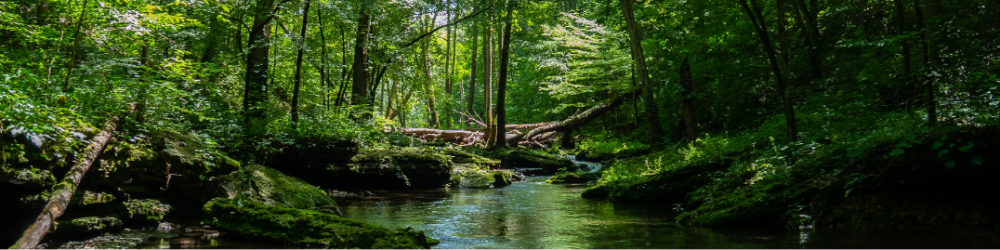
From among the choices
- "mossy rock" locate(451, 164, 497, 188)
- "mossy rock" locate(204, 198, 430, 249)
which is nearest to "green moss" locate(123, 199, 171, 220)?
"mossy rock" locate(204, 198, 430, 249)

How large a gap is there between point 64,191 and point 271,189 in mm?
3067

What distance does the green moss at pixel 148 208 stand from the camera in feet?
21.0

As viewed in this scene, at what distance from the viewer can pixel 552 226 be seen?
7.12 m

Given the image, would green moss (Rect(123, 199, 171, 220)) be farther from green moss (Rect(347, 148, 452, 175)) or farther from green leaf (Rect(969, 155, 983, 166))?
green leaf (Rect(969, 155, 983, 166))

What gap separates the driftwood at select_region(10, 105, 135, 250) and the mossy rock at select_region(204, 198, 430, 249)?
4.08 feet

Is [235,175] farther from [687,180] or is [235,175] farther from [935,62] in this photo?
[935,62]

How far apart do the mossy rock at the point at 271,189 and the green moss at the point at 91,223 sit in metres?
1.33

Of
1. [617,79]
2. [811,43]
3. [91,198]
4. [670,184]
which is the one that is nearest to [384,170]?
[670,184]

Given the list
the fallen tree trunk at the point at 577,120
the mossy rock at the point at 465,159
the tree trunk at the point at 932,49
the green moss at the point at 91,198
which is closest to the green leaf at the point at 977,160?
the tree trunk at the point at 932,49

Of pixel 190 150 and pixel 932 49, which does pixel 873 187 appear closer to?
pixel 932 49

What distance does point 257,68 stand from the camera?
38.1 feet

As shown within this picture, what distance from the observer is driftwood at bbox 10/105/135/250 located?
4164 mm

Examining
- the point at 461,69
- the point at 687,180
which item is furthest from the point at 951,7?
the point at 461,69

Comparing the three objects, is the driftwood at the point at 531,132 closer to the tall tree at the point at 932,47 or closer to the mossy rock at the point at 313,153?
the mossy rock at the point at 313,153
